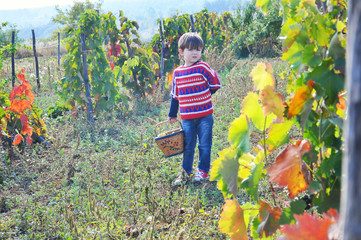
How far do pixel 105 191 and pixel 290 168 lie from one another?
8.26 ft

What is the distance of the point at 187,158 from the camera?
3592 millimetres

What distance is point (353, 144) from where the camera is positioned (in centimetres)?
41

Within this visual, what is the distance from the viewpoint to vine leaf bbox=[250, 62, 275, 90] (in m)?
1.33

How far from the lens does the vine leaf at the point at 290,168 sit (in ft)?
3.82

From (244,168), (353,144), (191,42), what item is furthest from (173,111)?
(353,144)

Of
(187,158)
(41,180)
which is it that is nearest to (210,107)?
(187,158)

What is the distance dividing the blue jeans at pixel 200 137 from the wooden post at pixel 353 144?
301cm

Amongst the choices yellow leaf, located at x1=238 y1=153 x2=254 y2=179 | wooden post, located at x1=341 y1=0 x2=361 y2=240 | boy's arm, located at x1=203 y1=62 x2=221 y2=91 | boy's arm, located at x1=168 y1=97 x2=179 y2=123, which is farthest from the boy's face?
wooden post, located at x1=341 y1=0 x2=361 y2=240

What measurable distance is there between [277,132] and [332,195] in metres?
0.30

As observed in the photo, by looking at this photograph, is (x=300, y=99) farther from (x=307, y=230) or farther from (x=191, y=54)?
(x=191, y=54)

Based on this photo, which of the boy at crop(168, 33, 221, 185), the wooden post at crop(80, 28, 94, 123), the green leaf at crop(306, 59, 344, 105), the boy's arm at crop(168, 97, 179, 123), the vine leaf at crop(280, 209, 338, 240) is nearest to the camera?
the vine leaf at crop(280, 209, 338, 240)

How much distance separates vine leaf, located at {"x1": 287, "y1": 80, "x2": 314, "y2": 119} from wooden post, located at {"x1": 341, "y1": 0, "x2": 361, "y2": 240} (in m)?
0.75

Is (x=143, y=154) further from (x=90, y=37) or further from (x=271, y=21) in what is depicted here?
(x=271, y=21)

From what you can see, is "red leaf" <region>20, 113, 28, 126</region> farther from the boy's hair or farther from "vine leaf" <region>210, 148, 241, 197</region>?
"vine leaf" <region>210, 148, 241, 197</region>
